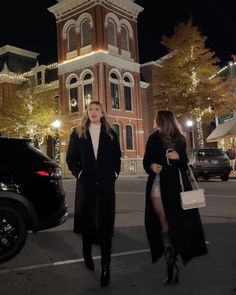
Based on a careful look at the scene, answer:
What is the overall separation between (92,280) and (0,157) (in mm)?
2136

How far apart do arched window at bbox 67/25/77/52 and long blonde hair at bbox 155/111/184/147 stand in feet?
118

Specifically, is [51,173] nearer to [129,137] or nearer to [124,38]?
[129,137]

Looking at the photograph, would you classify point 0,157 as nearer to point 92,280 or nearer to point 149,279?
point 92,280

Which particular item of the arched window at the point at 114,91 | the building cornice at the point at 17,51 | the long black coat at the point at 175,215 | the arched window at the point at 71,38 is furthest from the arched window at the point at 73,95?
the long black coat at the point at 175,215

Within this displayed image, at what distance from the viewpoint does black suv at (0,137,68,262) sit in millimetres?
5352

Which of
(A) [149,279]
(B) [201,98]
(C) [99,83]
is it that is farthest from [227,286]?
(C) [99,83]

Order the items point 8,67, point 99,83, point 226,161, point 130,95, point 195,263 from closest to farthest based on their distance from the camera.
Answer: point 195,263, point 226,161, point 99,83, point 130,95, point 8,67

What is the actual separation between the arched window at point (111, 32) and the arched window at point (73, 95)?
4.83 meters

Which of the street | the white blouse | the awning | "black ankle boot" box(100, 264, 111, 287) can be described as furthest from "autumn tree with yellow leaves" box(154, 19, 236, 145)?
"black ankle boot" box(100, 264, 111, 287)

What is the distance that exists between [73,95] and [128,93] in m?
5.24

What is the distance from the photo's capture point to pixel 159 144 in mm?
4680

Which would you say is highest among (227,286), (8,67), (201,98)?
(8,67)

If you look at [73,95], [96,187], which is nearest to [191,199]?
[96,187]

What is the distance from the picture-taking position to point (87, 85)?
37.5 metres
